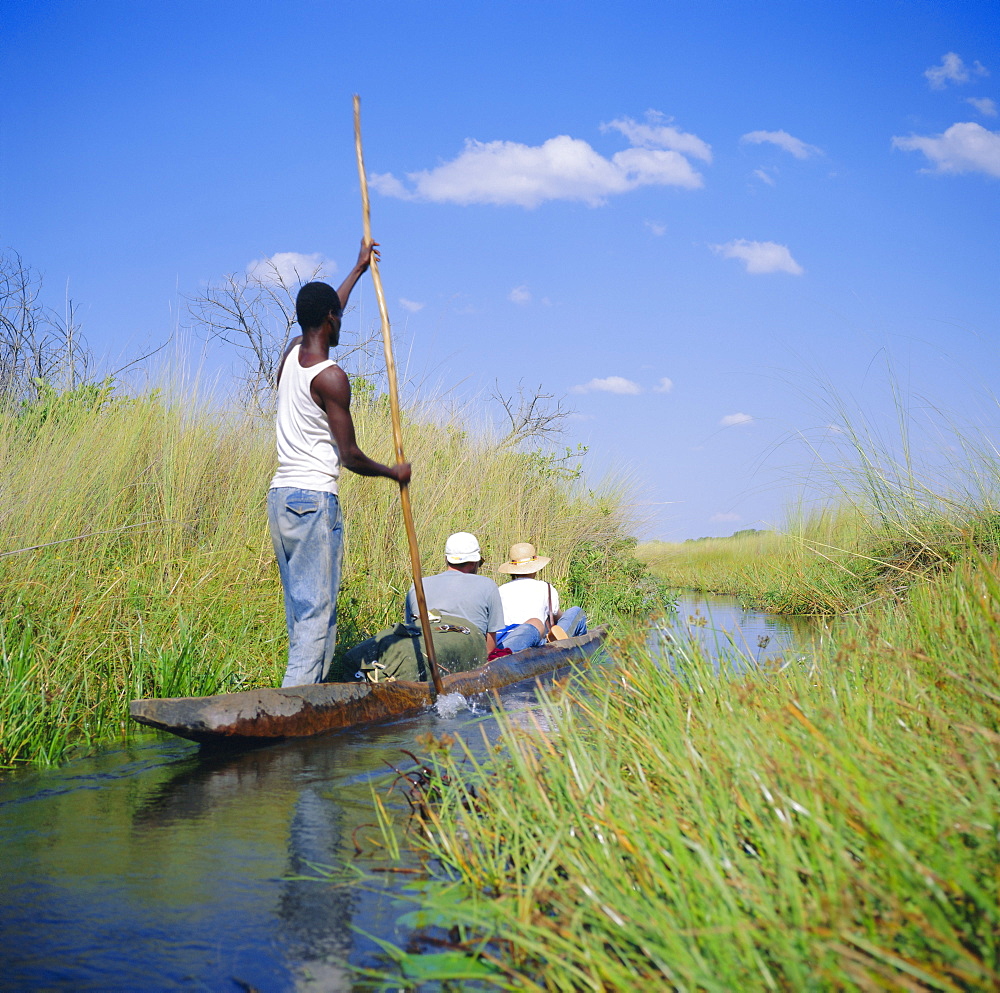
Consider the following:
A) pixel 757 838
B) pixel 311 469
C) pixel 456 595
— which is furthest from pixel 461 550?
pixel 757 838

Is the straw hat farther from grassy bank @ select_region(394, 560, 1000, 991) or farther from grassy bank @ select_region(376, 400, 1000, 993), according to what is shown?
grassy bank @ select_region(394, 560, 1000, 991)

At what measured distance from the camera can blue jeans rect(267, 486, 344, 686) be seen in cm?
507

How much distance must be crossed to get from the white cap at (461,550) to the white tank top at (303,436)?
2256mm

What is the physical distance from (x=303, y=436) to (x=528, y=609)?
4053 mm

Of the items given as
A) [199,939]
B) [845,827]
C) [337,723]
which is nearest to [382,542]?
[337,723]

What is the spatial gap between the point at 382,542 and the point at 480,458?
3.01 m

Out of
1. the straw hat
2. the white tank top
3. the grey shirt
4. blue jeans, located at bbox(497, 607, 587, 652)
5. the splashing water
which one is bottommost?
the splashing water

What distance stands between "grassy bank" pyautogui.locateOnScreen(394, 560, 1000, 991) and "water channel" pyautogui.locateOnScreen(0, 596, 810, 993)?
0.36 metres

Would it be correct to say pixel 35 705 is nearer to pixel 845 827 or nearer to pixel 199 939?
pixel 199 939

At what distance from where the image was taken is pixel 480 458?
1093 centimetres

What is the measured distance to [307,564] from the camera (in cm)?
511

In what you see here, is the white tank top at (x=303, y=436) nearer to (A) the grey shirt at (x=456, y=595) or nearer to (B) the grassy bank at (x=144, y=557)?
(B) the grassy bank at (x=144, y=557)

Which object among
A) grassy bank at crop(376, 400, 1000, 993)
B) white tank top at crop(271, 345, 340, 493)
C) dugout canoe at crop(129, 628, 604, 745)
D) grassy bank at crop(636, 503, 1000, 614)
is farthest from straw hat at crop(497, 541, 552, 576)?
grassy bank at crop(376, 400, 1000, 993)

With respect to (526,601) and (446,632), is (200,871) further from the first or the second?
(526,601)
